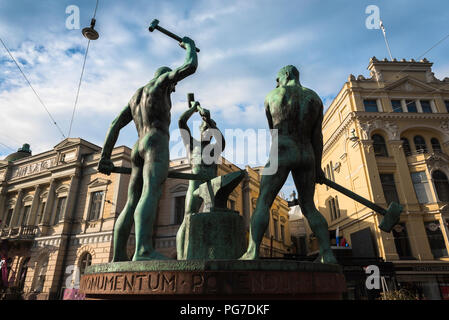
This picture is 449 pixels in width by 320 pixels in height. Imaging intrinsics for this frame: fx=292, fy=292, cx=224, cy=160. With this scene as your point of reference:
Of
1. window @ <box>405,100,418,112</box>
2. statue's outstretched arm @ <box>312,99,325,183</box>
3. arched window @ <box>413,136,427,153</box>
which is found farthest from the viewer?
window @ <box>405,100,418,112</box>

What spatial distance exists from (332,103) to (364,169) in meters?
8.24

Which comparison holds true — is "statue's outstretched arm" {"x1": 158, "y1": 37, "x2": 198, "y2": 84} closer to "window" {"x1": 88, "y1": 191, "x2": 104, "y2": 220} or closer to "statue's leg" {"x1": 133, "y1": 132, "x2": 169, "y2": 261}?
"statue's leg" {"x1": 133, "y1": 132, "x2": 169, "y2": 261}

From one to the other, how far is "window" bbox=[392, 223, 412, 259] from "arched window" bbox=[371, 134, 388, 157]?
204 inches

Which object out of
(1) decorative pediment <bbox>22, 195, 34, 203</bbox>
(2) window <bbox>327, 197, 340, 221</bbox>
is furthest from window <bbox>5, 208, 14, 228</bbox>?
(2) window <bbox>327, 197, 340, 221</bbox>

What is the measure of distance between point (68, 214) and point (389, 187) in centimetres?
2361

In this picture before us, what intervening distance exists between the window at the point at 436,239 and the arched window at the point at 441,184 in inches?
80.8

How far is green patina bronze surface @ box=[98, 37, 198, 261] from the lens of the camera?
317 centimetres

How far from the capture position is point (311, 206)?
3.40 m

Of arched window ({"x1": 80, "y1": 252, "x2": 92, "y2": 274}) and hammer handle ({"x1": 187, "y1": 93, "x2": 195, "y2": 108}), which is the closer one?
hammer handle ({"x1": 187, "y1": 93, "x2": 195, "y2": 108})

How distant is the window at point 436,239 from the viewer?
18.4 meters

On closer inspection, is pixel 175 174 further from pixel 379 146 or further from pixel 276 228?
pixel 276 228

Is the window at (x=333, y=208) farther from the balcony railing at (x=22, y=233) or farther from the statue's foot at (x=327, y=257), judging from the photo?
the balcony railing at (x=22, y=233)

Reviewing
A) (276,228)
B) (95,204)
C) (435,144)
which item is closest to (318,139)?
(95,204)
